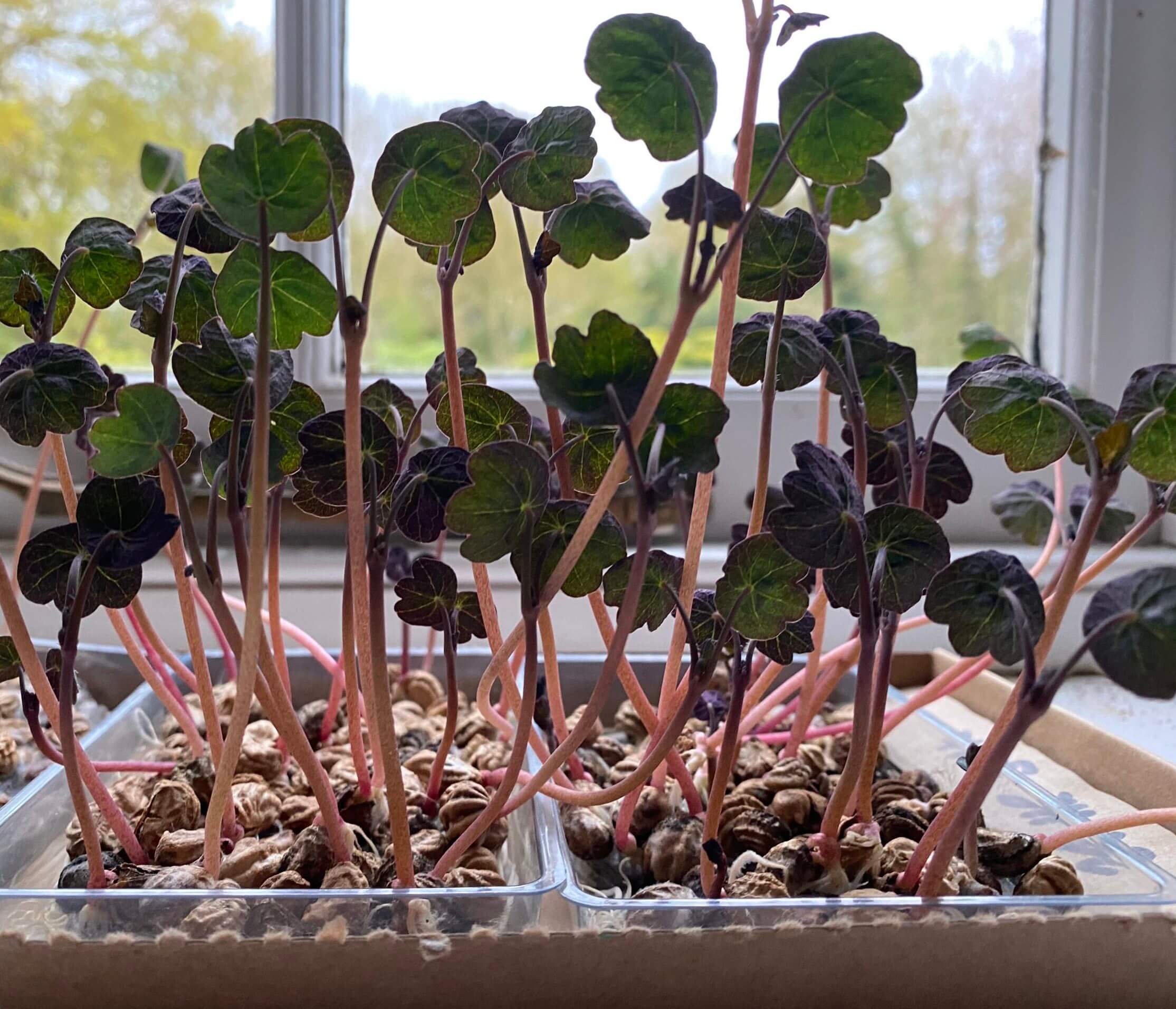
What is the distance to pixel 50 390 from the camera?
19.0 inches

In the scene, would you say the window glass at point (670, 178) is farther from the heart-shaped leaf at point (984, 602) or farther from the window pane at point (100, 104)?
the heart-shaped leaf at point (984, 602)

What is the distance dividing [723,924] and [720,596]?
0.50 ft

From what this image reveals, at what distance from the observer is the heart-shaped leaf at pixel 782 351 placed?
1.75ft

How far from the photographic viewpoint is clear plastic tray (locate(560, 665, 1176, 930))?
1.43ft

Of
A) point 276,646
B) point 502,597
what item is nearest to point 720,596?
point 276,646

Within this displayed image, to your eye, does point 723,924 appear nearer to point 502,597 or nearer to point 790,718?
point 790,718

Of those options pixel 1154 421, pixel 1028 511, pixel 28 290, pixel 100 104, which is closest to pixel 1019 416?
pixel 1154 421

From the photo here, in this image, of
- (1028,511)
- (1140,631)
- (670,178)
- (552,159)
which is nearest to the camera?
(1140,631)

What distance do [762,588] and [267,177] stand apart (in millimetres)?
291

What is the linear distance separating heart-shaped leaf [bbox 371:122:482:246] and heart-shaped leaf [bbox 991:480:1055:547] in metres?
0.49

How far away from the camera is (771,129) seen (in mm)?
585

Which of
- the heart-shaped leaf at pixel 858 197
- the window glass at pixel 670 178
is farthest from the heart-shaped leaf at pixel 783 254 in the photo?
the window glass at pixel 670 178

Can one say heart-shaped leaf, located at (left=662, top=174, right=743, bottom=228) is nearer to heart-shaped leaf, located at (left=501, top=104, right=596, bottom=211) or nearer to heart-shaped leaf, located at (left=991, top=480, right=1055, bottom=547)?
heart-shaped leaf, located at (left=501, top=104, right=596, bottom=211)

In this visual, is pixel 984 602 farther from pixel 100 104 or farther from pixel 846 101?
pixel 100 104
